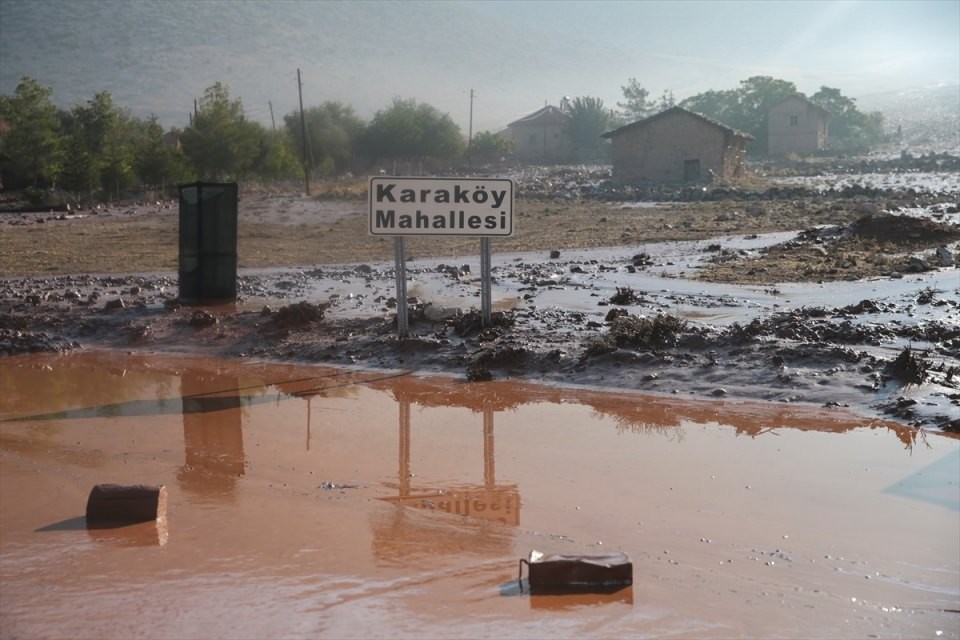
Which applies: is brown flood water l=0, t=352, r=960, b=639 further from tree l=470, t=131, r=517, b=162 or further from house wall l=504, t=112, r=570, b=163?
house wall l=504, t=112, r=570, b=163

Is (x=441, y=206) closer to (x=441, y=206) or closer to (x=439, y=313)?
(x=441, y=206)

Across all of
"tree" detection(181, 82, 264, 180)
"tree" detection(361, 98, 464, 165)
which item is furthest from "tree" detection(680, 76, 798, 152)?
"tree" detection(181, 82, 264, 180)

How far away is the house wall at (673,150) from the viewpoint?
54.8 meters

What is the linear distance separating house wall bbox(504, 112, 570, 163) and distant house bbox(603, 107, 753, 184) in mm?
45065

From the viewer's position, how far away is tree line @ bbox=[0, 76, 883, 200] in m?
51.7

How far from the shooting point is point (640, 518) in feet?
19.7

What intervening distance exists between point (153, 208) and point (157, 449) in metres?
35.6

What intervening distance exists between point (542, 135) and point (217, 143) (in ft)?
167

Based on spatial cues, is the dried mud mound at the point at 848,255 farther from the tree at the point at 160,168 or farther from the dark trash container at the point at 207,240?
the tree at the point at 160,168

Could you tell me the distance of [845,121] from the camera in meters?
119

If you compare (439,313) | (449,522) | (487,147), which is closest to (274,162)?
(487,147)

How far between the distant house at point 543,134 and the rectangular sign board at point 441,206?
298 feet

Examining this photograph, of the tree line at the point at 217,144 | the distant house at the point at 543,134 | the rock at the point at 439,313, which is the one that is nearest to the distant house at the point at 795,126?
the tree line at the point at 217,144

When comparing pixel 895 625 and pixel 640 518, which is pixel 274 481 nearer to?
pixel 640 518
